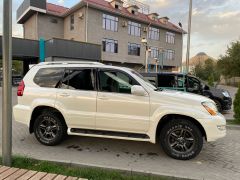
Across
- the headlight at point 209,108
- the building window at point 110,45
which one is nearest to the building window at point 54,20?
the building window at point 110,45

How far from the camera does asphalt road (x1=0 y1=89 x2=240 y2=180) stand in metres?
4.49

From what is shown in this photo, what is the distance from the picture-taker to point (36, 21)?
108ft

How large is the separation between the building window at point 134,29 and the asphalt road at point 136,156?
105ft

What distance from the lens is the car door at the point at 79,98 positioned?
5371mm

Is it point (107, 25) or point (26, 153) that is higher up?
point (107, 25)

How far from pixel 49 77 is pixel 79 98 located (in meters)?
1.00

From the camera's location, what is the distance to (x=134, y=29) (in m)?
37.5

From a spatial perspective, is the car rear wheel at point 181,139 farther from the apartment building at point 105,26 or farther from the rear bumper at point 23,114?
the apartment building at point 105,26

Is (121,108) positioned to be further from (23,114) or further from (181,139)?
(23,114)

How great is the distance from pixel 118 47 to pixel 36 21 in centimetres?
1143

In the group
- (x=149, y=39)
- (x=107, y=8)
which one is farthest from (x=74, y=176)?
(x=149, y=39)

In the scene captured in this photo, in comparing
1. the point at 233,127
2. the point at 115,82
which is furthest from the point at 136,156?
the point at 233,127

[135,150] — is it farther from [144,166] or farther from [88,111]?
[88,111]

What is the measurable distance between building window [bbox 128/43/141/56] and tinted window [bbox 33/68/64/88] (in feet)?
104
